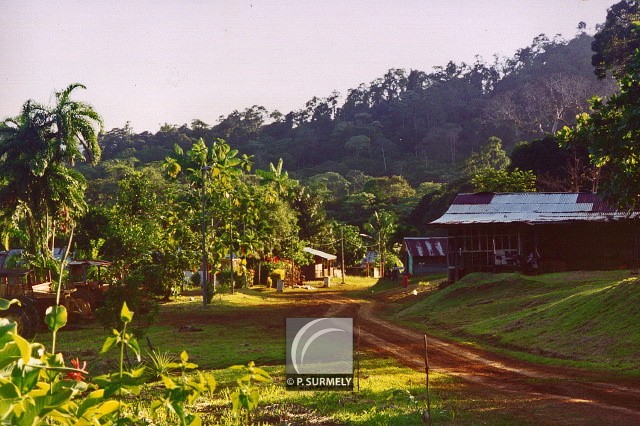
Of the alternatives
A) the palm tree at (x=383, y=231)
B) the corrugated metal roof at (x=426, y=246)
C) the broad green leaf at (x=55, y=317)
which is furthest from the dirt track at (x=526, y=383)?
the palm tree at (x=383, y=231)

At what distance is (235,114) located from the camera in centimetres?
14800

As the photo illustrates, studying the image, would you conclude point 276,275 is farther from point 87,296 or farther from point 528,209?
point 87,296

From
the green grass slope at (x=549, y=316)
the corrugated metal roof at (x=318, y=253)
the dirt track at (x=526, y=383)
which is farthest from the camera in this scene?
the corrugated metal roof at (x=318, y=253)

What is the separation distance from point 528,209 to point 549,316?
740 inches

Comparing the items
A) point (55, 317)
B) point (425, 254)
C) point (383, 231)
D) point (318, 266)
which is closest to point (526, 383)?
point (55, 317)

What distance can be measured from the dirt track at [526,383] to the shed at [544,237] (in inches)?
655

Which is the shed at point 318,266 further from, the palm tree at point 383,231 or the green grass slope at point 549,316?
the green grass slope at point 549,316

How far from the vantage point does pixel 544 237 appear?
38.3 meters

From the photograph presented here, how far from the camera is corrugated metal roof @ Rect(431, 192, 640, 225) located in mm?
37875

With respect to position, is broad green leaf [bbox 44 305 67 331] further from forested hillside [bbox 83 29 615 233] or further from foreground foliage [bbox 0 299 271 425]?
forested hillside [bbox 83 29 615 233]

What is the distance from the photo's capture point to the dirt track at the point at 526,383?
439 inches

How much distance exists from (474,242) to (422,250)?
77.2 ft

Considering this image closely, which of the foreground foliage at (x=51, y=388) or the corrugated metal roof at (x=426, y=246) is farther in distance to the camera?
the corrugated metal roof at (x=426, y=246)

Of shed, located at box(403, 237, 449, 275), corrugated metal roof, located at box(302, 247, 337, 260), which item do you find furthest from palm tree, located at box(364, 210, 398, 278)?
corrugated metal roof, located at box(302, 247, 337, 260)
